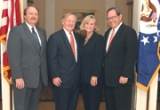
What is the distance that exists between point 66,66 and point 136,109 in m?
0.95

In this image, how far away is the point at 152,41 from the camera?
404 cm

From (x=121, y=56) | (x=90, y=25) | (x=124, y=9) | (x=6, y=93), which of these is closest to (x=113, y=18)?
(x=90, y=25)

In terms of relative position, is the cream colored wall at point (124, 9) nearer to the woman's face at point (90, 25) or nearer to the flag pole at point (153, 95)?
the flag pole at point (153, 95)

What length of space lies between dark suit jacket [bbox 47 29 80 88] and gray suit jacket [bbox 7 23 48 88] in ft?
0.25

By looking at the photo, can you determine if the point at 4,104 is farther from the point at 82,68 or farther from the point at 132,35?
the point at 132,35

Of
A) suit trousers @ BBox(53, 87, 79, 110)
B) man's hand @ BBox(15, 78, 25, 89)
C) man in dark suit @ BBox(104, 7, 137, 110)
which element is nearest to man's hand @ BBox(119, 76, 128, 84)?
man in dark suit @ BBox(104, 7, 137, 110)

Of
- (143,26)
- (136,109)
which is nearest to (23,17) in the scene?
(143,26)

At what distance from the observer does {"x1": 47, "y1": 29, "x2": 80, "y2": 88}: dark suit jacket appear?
3.97 m

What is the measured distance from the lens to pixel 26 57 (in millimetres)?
3830

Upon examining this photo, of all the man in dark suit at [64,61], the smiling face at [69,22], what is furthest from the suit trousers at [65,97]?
the smiling face at [69,22]

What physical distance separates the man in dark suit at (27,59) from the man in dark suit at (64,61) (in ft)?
0.28

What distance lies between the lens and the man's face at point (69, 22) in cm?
395

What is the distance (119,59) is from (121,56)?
4cm

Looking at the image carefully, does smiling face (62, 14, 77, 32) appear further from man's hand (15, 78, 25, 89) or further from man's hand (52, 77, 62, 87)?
man's hand (15, 78, 25, 89)
